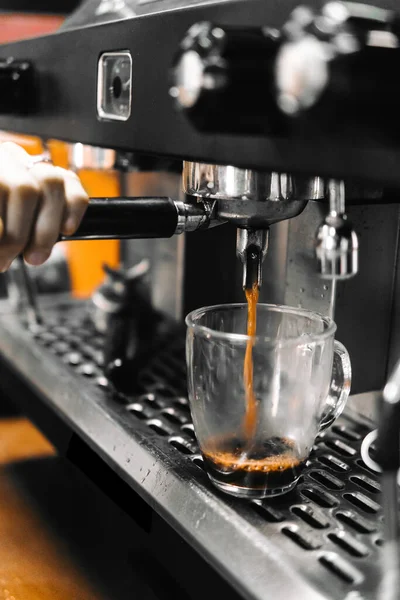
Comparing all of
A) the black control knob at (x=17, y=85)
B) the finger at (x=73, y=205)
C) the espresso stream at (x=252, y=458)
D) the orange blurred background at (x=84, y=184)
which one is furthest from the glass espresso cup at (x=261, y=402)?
the orange blurred background at (x=84, y=184)

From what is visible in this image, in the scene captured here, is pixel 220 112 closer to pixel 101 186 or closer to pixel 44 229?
pixel 44 229

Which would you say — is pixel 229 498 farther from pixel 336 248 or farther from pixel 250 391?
pixel 336 248

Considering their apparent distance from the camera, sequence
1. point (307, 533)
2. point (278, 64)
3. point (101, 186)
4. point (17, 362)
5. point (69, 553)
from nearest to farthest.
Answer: point (278, 64) < point (307, 533) < point (69, 553) < point (17, 362) < point (101, 186)

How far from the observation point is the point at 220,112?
304mm

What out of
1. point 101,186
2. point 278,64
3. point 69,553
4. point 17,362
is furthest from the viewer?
point 101,186

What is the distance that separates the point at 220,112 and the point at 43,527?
1.29 feet

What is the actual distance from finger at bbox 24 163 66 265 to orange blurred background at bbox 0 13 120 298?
0.54 metres

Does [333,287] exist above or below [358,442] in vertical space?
above

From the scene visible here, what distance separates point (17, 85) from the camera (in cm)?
63

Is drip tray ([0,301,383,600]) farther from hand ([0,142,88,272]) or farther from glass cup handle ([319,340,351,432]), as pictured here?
hand ([0,142,88,272])

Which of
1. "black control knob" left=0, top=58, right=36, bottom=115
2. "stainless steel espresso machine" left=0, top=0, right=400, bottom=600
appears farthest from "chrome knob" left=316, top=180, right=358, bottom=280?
"black control knob" left=0, top=58, right=36, bottom=115

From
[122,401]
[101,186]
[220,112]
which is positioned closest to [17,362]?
[122,401]

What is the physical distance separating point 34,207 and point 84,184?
656 mm

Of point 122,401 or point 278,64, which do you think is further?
point 122,401
